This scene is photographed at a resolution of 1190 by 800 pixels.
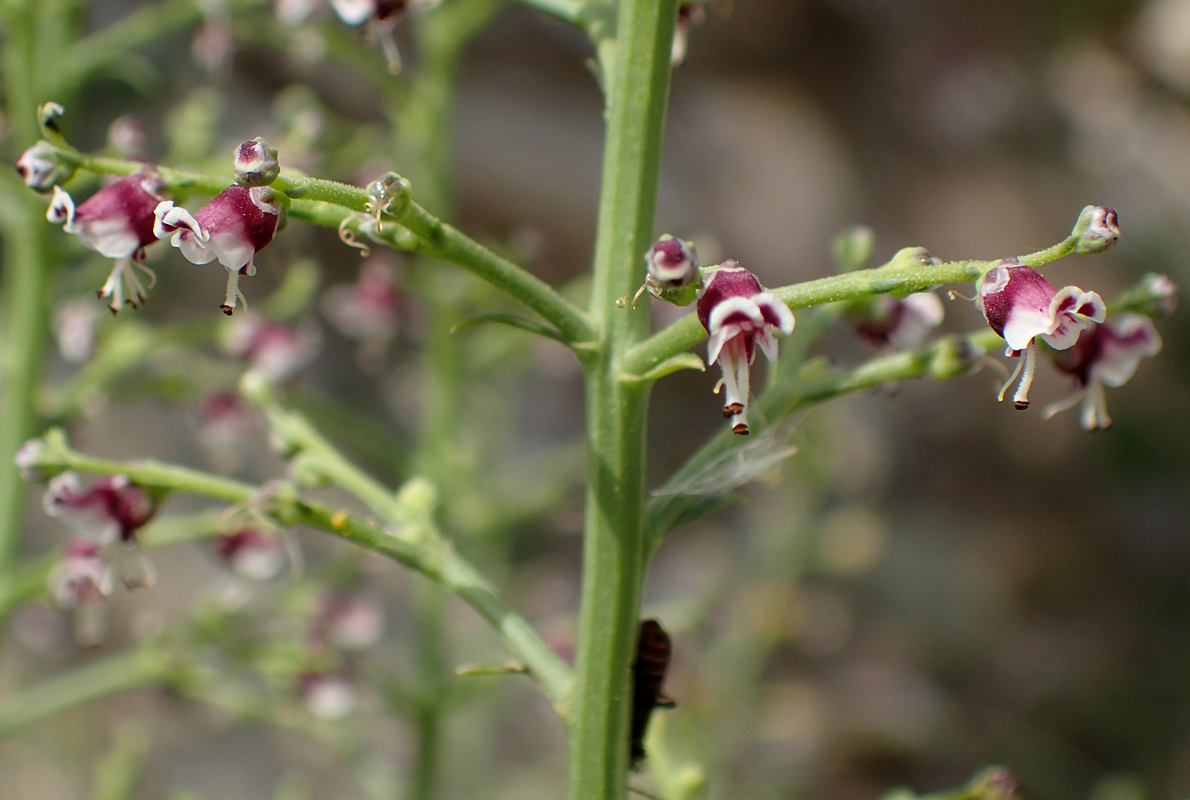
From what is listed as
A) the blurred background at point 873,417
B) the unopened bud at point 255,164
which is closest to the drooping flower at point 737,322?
the unopened bud at point 255,164

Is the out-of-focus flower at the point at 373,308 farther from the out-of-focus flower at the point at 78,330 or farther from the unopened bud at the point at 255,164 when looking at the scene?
Result: the unopened bud at the point at 255,164

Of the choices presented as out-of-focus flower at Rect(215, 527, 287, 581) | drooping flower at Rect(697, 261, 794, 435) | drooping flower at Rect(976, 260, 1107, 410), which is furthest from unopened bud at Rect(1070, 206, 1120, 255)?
out-of-focus flower at Rect(215, 527, 287, 581)

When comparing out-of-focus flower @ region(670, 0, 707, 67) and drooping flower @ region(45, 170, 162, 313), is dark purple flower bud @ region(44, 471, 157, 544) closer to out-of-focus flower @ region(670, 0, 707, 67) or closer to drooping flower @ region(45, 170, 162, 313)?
drooping flower @ region(45, 170, 162, 313)

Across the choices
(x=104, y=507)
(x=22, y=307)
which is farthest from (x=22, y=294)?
(x=104, y=507)

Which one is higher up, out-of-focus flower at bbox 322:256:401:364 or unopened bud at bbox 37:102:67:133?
out-of-focus flower at bbox 322:256:401:364

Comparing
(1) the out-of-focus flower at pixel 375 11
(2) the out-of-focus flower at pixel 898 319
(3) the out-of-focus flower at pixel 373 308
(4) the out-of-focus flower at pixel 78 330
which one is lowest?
(2) the out-of-focus flower at pixel 898 319
